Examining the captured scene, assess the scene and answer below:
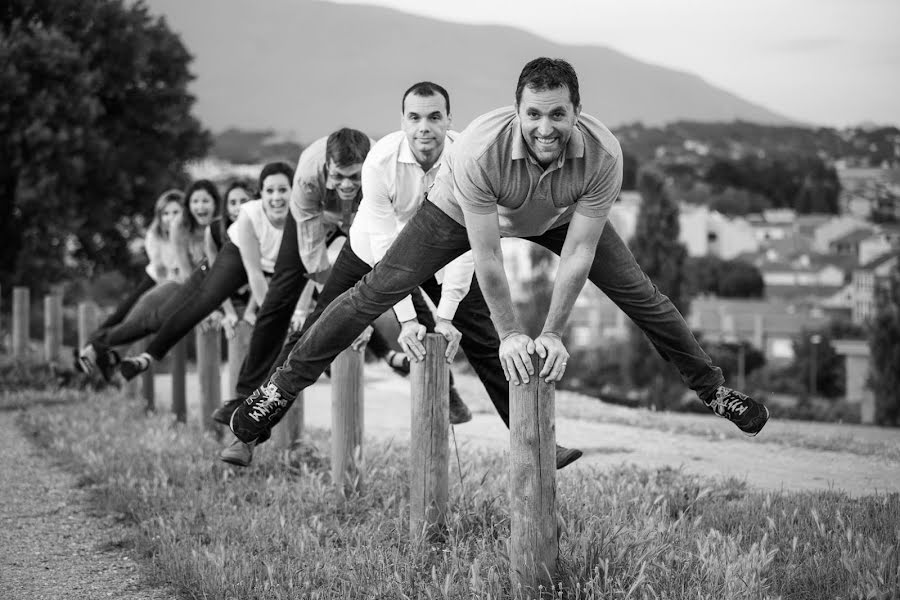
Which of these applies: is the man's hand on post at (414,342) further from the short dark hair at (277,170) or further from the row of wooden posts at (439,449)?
the short dark hair at (277,170)

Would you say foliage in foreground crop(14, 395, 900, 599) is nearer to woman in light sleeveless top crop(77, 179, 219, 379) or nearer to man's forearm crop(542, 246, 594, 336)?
→ man's forearm crop(542, 246, 594, 336)

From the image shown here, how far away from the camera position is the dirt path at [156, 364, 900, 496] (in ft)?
23.3

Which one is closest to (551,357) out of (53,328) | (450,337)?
(450,337)

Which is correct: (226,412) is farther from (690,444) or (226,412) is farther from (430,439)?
(690,444)

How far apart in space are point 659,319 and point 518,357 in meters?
1.35

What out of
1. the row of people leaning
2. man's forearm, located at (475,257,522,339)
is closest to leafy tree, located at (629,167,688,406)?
the row of people leaning

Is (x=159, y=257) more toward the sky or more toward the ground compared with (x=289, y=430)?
more toward the sky

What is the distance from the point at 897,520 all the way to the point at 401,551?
7.95 feet

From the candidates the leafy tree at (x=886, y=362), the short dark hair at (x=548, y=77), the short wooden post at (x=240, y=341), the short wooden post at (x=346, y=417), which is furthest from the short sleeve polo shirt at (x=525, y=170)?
the leafy tree at (x=886, y=362)

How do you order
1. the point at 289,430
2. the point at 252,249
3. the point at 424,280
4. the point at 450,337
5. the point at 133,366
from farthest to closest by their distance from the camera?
1. the point at 133,366
2. the point at 252,249
3. the point at 289,430
4. the point at 450,337
5. the point at 424,280

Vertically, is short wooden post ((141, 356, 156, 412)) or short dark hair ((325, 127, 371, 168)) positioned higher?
short dark hair ((325, 127, 371, 168))

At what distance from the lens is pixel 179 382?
9.72 m

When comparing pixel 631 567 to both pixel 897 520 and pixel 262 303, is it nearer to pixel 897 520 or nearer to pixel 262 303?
pixel 897 520

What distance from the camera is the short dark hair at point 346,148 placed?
21.7ft
